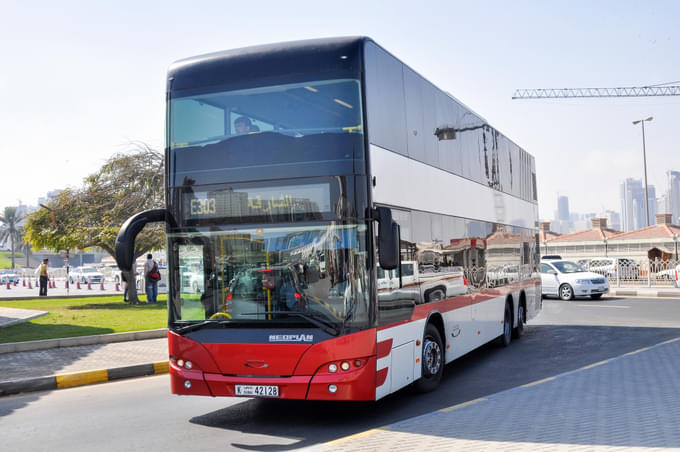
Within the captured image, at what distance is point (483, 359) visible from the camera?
11688 millimetres

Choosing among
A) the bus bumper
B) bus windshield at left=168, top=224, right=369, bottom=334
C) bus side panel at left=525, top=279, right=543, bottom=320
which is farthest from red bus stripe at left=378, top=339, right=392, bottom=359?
bus side panel at left=525, top=279, right=543, bottom=320

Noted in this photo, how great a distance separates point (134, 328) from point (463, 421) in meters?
10.7

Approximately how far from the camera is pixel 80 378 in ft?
32.5

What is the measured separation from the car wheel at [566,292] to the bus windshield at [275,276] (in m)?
20.5

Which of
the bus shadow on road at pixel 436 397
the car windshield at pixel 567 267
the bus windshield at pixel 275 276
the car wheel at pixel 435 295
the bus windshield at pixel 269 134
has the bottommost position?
the bus shadow on road at pixel 436 397

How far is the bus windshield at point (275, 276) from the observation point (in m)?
6.62

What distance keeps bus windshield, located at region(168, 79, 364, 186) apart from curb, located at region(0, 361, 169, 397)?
444 centimetres

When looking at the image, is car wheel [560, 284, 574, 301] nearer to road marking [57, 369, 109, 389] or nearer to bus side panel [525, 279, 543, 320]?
bus side panel [525, 279, 543, 320]

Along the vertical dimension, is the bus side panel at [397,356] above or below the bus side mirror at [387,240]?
below

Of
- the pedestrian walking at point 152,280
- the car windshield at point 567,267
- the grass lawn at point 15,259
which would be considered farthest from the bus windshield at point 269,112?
the grass lawn at point 15,259

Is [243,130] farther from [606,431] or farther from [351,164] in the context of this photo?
[606,431]

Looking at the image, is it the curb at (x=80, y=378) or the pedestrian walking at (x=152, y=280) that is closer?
the curb at (x=80, y=378)

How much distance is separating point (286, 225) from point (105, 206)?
21522 mm

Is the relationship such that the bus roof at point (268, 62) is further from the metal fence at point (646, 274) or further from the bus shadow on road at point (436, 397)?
the metal fence at point (646, 274)
